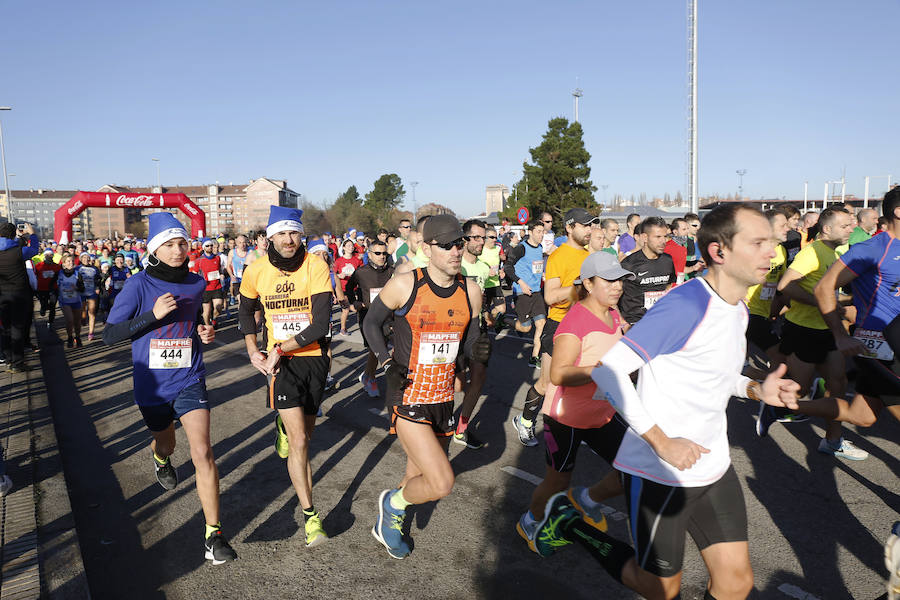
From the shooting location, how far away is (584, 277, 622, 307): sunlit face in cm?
345

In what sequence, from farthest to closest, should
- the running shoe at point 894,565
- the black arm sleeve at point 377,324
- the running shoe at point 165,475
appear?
the running shoe at point 165,475, the black arm sleeve at point 377,324, the running shoe at point 894,565

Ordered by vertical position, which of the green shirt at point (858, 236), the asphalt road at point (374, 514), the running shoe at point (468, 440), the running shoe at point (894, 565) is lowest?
the asphalt road at point (374, 514)

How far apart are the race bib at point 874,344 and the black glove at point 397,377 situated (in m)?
3.04

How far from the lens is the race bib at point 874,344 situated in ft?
12.7

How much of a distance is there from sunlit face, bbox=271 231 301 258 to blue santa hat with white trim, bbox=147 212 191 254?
610mm

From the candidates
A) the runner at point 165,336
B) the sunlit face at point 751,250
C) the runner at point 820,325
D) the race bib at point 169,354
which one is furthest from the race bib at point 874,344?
the race bib at point 169,354

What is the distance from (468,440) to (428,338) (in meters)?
2.35

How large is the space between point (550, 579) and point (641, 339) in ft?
6.41

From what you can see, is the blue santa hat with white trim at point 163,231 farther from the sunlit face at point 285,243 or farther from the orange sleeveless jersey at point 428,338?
the orange sleeveless jersey at point 428,338

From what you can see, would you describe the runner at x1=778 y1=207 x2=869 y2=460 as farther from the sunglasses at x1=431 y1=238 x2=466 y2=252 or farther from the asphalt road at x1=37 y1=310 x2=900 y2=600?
the sunglasses at x1=431 y1=238 x2=466 y2=252

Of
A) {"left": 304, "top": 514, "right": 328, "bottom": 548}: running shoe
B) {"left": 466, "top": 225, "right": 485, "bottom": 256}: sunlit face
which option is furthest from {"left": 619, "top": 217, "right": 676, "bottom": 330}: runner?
{"left": 304, "top": 514, "right": 328, "bottom": 548}: running shoe

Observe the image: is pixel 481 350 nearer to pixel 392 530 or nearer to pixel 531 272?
pixel 392 530

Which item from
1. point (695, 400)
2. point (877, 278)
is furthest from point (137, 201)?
point (695, 400)

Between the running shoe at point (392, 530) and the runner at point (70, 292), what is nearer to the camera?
the running shoe at point (392, 530)
